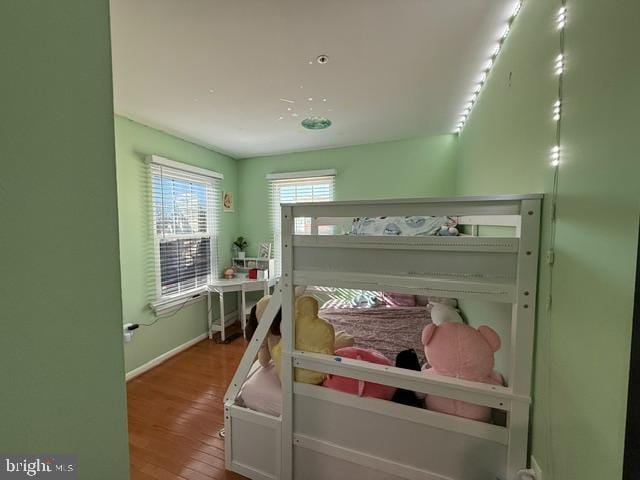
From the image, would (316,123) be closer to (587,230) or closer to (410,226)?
(410,226)

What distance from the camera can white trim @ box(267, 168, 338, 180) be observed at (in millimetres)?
3309

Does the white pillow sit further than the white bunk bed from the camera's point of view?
Yes

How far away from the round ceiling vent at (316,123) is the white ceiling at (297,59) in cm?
8

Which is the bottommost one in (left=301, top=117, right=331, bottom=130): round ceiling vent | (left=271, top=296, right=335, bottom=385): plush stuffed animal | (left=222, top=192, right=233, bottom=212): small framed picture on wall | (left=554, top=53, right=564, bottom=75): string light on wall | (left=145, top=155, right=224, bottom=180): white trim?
(left=271, top=296, right=335, bottom=385): plush stuffed animal

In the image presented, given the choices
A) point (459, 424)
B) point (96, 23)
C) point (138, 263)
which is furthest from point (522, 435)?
point (138, 263)

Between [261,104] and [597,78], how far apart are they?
1990 mm

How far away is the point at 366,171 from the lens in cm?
323

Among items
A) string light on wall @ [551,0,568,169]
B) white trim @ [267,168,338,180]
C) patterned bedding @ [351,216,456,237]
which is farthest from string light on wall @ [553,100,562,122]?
white trim @ [267,168,338,180]

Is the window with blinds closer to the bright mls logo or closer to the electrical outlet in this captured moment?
the bright mls logo

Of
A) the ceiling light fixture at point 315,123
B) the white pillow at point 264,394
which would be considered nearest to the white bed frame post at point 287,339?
the white pillow at point 264,394

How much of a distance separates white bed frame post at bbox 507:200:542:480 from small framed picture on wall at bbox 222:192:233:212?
3347 mm

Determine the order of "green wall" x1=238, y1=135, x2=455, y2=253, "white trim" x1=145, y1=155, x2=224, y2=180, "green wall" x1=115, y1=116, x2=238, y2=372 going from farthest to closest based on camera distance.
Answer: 1. "green wall" x1=238, y1=135, x2=455, y2=253
2. "white trim" x1=145, y1=155, x2=224, y2=180
3. "green wall" x1=115, y1=116, x2=238, y2=372

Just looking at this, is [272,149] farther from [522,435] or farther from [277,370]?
[522,435]

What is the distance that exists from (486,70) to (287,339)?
206 cm
